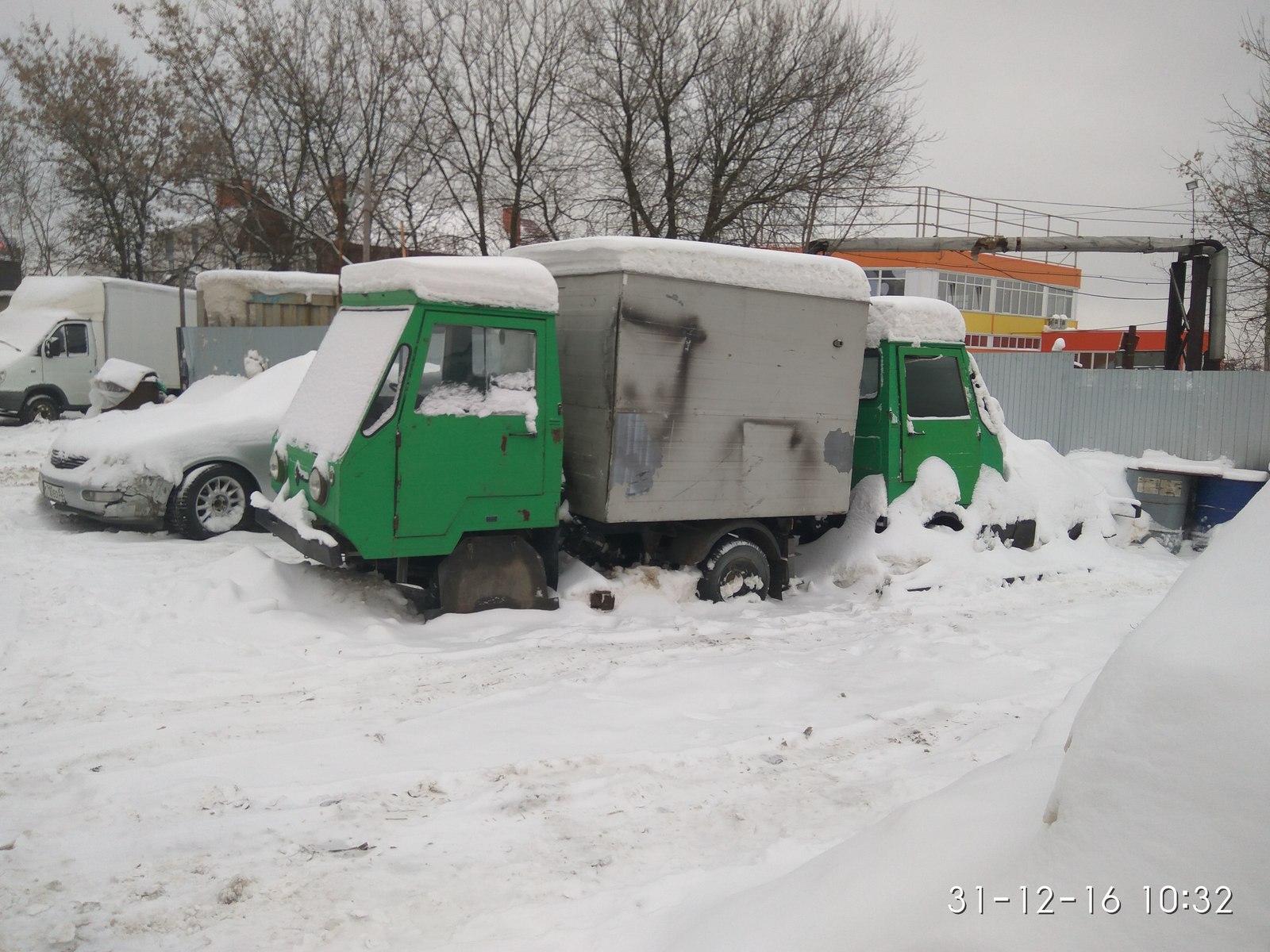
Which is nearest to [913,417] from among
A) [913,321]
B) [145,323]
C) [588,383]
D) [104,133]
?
[913,321]

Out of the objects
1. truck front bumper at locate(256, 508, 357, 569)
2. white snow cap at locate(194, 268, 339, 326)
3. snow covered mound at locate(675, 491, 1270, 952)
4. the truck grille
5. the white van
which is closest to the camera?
snow covered mound at locate(675, 491, 1270, 952)

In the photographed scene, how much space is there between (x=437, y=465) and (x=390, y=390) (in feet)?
1.96

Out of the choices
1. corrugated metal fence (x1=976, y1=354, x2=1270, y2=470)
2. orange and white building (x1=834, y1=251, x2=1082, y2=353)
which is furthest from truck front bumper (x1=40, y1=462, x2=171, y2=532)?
orange and white building (x1=834, y1=251, x2=1082, y2=353)

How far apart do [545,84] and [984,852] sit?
23.7 m

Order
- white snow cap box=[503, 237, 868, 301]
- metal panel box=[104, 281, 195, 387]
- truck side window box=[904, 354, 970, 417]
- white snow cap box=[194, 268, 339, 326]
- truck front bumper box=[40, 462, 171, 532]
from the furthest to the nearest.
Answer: metal panel box=[104, 281, 195, 387]
white snow cap box=[194, 268, 339, 326]
truck front bumper box=[40, 462, 171, 532]
truck side window box=[904, 354, 970, 417]
white snow cap box=[503, 237, 868, 301]

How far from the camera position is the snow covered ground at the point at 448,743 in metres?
3.44

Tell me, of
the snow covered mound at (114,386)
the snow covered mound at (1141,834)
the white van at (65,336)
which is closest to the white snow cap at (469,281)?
the snow covered mound at (1141,834)

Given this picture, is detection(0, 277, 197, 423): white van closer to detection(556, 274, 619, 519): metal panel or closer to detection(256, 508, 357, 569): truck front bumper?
detection(256, 508, 357, 569): truck front bumper

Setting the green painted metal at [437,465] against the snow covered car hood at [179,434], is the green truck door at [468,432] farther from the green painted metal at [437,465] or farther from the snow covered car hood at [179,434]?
the snow covered car hood at [179,434]

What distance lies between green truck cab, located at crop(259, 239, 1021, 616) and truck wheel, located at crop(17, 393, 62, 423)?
602 inches

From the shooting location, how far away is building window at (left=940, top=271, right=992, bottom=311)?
172 ft

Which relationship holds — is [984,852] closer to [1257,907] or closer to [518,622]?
[1257,907]

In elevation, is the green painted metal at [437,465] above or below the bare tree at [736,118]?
below

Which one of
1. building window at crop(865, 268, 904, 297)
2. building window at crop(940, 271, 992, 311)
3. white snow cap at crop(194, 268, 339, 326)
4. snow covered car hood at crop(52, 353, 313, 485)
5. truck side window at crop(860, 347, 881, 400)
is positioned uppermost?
building window at crop(940, 271, 992, 311)
